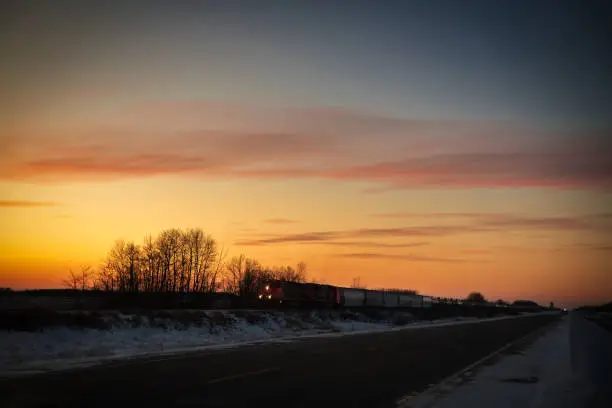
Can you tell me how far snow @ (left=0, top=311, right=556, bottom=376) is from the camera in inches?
743

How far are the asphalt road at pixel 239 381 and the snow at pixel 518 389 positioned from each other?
0.78 meters

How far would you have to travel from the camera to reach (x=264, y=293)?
7412 cm

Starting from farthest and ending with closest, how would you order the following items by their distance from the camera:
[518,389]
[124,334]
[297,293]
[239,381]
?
[297,293], [124,334], [518,389], [239,381]

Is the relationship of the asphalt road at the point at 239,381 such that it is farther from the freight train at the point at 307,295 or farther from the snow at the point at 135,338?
the freight train at the point at 307,295

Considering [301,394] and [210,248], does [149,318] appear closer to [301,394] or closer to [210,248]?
[301,394]

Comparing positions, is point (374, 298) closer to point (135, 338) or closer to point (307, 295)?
point (307, 295)

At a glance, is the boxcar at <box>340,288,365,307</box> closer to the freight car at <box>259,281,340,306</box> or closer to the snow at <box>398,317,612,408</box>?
the freight car at <box>259,281,340,306</box>

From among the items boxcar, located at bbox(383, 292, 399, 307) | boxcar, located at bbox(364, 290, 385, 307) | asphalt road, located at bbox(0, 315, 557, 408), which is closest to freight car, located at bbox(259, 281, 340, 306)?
boxcar, located at bbox(364, 290, 385, 307)

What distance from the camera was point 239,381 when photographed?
14406 millimetres

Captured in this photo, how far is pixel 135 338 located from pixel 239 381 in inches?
572

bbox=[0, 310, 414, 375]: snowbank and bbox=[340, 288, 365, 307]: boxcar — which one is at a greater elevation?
bbox=[340, 288, 365, 307]: boxcar

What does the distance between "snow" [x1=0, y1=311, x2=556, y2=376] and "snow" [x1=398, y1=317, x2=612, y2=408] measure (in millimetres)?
10102

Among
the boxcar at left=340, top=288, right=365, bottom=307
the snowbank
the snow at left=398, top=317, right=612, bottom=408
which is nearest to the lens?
the snow at left=398, top=317, right=612, bottom=408

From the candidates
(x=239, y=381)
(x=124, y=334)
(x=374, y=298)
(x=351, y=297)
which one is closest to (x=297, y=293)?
(x=351, y=297)
